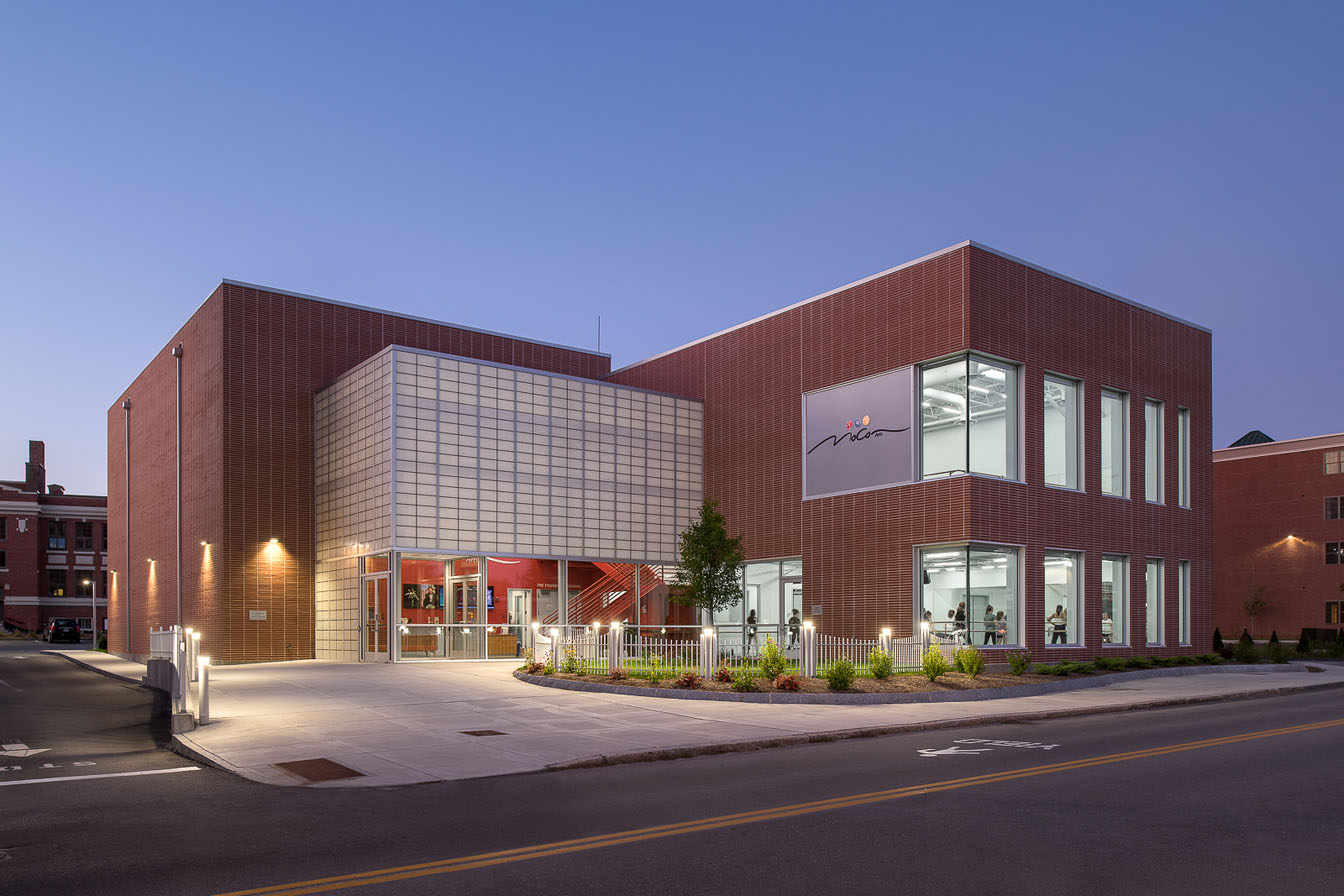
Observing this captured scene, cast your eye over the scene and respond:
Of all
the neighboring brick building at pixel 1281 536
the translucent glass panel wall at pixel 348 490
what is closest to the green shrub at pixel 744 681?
the translucent glass panel wall at pixel 348 490

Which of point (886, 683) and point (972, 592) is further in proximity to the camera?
point (972, 592)

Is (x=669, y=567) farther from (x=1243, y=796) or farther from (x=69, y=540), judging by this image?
(x=69, y=540)

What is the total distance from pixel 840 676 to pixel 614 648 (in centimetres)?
524

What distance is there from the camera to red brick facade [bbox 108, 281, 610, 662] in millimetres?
35219

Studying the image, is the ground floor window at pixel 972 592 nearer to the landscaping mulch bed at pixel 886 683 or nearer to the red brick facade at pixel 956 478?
the red brick facade at pixel 956 478

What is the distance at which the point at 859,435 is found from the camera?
31.7m

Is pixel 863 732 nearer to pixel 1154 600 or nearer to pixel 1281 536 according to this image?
pixel 1154 600

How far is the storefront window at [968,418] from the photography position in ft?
93.9

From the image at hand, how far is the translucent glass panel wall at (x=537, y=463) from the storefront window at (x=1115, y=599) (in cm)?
1394

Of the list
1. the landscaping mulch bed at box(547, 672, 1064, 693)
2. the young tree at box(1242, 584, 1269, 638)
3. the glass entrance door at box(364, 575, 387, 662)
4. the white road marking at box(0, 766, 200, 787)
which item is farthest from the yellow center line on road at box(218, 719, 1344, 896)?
the young tree at box(1242, 584, 1269, 638)

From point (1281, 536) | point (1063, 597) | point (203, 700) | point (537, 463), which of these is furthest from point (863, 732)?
point (1281, 536)

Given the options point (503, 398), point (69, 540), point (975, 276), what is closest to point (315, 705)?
point (503, 398)

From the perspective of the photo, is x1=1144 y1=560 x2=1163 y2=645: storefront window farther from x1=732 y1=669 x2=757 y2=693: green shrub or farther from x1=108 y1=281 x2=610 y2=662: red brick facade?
x1=108 y1=281 x2=610 y2=662: red brick facade

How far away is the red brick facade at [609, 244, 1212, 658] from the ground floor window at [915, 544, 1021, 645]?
15.6 inches
